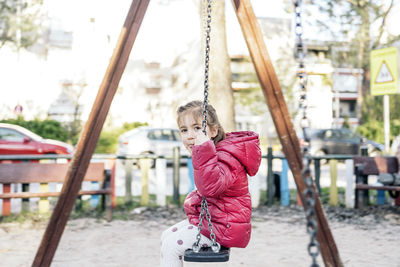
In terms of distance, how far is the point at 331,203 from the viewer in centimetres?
819

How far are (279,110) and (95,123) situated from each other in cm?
122

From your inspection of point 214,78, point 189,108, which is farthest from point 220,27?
point 189,108

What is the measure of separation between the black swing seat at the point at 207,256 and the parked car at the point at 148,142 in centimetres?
1179

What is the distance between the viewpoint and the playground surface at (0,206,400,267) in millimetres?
4719

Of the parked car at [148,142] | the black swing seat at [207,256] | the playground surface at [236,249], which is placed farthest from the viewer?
the parked car at [148,142]

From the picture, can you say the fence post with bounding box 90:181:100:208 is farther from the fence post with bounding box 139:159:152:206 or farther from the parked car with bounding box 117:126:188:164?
the parked car with bounding box 117:126:188:164

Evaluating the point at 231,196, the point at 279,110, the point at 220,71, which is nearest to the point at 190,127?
the point at 231,196

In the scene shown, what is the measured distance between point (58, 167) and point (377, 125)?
20.9 metres

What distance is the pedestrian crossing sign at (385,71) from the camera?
8.50m

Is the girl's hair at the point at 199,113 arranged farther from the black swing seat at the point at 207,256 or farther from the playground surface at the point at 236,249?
the playground surface at the point at 236,249

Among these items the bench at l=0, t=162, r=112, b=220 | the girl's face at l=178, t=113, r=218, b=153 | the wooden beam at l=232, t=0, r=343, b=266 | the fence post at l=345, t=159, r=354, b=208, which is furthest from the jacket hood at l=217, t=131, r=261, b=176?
the fence post at l=345, t=159, r=354, b=208

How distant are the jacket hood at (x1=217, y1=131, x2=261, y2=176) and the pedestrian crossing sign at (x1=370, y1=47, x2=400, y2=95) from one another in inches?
248

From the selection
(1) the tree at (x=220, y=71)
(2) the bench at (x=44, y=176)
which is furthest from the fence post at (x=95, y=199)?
(1) the tree at (x=220, y=71)

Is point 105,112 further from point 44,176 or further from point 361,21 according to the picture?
point 361,21
